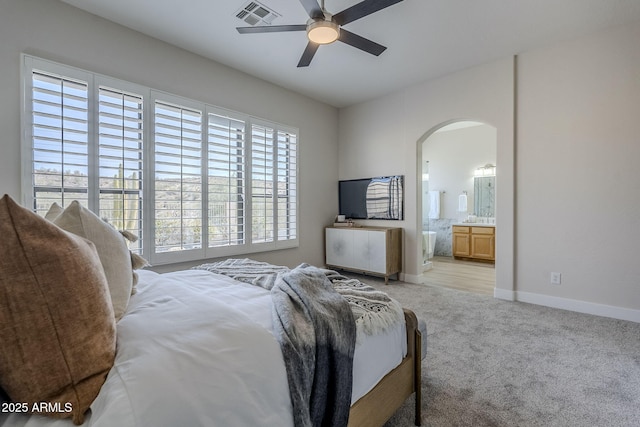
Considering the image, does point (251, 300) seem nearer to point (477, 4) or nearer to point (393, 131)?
point (477, 4)

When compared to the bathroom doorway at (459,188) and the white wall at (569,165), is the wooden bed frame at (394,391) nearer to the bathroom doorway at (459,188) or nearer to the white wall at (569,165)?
the white wall at (569,165)

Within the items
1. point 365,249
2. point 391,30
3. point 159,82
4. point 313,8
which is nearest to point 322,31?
point 313,8

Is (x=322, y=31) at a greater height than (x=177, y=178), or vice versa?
(x=322, y=31)

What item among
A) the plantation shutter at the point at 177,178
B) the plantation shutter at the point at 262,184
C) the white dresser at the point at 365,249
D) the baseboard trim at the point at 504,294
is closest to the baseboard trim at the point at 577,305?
the baseboard trim at the point at 504,294

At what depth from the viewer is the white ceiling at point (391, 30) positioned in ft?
8.43

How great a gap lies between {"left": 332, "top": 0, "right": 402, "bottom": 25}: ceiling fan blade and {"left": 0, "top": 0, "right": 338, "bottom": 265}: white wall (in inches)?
77.7

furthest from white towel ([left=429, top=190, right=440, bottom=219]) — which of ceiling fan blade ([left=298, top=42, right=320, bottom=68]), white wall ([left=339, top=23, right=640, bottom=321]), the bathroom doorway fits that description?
ceiling fan blade ([left=298, top=42, right=320, bottom=68])

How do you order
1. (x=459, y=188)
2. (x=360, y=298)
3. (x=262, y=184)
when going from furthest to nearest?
1. (x=459, y=188)
2. (x=262, y=184)
3. (x=360, y=298)

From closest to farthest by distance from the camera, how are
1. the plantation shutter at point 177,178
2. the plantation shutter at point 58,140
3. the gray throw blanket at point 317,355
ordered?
the gray throw blanket at point 317,355
the plantation shutter at point 58,140
the plantation shutter at point 177,178

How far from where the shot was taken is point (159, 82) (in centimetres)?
307

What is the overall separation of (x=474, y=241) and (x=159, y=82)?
20.1 ft

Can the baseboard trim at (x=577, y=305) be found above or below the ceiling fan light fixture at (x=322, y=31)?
below

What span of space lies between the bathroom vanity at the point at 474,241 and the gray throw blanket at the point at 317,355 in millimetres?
5610

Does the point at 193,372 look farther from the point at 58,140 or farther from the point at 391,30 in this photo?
the point at 391,30
